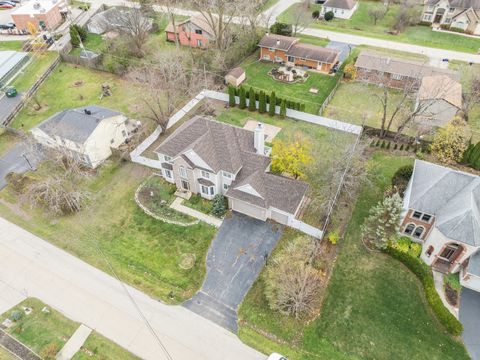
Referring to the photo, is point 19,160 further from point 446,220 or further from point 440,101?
point 440,101

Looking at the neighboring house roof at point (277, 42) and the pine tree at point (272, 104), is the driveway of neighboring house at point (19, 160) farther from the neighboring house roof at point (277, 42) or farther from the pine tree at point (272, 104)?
the neighboring house roof at point (277, 42)

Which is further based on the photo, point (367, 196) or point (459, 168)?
point (459, 168)

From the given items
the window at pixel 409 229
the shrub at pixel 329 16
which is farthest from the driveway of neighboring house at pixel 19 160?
the shrub at pixel 329 16

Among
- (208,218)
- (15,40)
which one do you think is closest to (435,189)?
(208,218)

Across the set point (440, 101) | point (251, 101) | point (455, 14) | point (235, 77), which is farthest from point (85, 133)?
point (455, 14)

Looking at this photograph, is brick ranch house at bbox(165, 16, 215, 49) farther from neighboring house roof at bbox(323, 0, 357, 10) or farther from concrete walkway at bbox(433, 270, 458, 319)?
concrete walkway at bbox(433, 270, 458, 319)

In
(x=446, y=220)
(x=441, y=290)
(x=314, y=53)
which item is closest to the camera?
(x=446, y=220)

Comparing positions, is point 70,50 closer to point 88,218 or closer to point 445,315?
point 88,218
